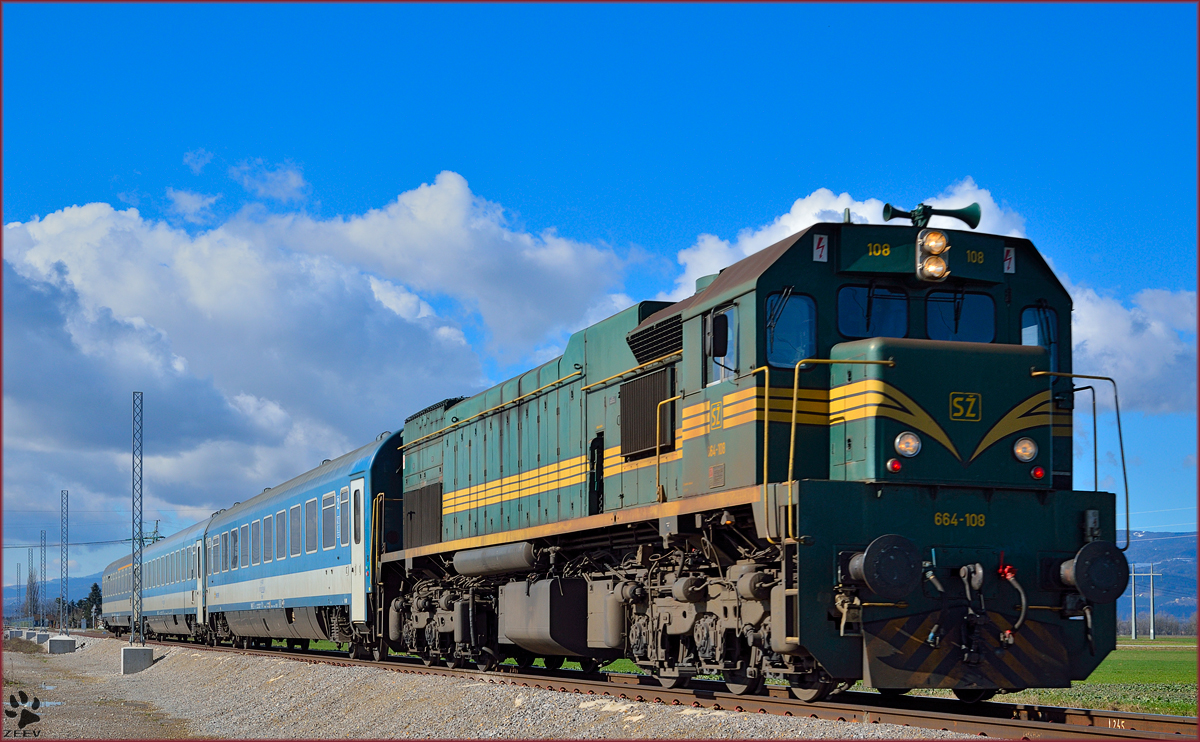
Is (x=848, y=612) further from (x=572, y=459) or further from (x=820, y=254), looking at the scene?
(x=572, y=459)

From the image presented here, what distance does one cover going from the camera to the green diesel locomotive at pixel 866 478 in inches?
359

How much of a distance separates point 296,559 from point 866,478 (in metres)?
16.7

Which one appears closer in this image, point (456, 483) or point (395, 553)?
point (456, 483)

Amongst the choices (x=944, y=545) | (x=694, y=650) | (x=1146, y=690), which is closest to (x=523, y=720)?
(x=694, y=650)

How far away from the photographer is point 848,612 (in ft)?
29.5

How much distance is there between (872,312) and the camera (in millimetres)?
10102

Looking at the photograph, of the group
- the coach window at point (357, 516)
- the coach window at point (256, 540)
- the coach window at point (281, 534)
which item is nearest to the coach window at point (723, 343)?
the coach window at point (357, 516)

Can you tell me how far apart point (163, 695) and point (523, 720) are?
491 inches

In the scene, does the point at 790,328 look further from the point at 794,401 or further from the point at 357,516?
the point at 357,516

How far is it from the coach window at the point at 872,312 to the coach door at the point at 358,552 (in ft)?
38.8

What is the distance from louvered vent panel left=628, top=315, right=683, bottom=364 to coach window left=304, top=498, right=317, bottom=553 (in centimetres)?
1215

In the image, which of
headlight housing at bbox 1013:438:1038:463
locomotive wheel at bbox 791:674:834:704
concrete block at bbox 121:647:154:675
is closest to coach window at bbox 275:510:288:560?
concrete block at bbox 121:647:154:675

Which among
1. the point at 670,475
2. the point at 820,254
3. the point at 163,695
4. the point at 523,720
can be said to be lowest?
the point at 163,695

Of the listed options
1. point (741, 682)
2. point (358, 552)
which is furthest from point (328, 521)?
point (741, 682)
